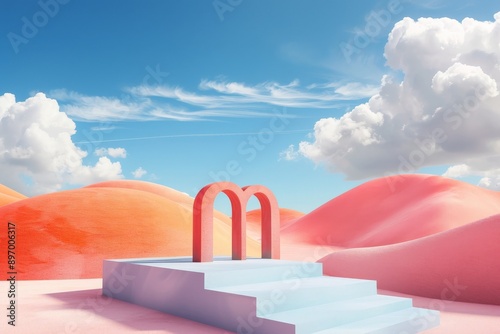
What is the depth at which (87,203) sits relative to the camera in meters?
19.7

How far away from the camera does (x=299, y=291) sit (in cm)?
721

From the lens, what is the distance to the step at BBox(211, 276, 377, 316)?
6754 millimetres

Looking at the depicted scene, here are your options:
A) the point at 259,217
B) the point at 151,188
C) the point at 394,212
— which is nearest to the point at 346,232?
the point at 394,212

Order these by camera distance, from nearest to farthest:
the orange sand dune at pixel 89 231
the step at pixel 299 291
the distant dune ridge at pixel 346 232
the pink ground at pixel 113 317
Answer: the step at pixel 299 291 → the pink ground at pixel 113 317 → the distant dune ridge at pixel 346 232 → the orange sand dune at pixel 89 231

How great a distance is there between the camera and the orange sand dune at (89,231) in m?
16.5

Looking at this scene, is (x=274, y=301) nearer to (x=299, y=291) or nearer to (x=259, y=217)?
(x=299, y=291)

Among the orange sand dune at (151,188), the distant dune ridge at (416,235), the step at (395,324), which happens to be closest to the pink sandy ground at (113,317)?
the step at (395,324)

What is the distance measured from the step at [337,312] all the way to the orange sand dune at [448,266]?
2806 mm

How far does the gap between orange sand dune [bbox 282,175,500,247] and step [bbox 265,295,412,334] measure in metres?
20.4

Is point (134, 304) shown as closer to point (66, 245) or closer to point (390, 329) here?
point (390, 329)

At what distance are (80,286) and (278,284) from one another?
7.65 m

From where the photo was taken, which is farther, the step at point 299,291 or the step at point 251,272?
the step at point 251,272

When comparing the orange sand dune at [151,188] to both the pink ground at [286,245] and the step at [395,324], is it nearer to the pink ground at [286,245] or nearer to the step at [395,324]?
the pink ground at [286,245]

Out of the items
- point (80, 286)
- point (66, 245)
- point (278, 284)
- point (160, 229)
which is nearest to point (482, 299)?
point (278, 284)
